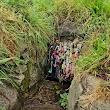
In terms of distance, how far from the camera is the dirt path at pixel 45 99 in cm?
296

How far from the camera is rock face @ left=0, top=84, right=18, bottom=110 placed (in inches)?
92.9

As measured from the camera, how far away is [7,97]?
2.43m

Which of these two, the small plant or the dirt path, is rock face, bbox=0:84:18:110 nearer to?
the dirt path

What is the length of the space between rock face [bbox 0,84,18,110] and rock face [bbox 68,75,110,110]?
505 millimetres

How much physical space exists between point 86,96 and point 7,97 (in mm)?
681

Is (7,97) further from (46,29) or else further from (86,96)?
(46,29)

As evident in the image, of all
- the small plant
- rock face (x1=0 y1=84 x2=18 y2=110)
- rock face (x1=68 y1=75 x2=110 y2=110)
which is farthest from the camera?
the small plant

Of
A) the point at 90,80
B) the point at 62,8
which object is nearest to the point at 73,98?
the point at 90,80

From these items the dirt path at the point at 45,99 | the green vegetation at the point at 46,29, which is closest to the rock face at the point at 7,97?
the green vegetation at the point at 46,29

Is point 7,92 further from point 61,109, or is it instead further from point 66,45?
point 66,45

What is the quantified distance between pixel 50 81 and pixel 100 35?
92cm

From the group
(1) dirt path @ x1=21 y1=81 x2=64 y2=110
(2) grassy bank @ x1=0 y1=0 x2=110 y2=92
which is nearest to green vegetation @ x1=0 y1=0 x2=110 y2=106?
(2) grassy bank @ x1=0 y1=0 x2=110 y2=92

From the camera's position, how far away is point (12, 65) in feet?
8.48

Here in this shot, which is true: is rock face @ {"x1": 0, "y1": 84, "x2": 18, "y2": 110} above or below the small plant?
above
